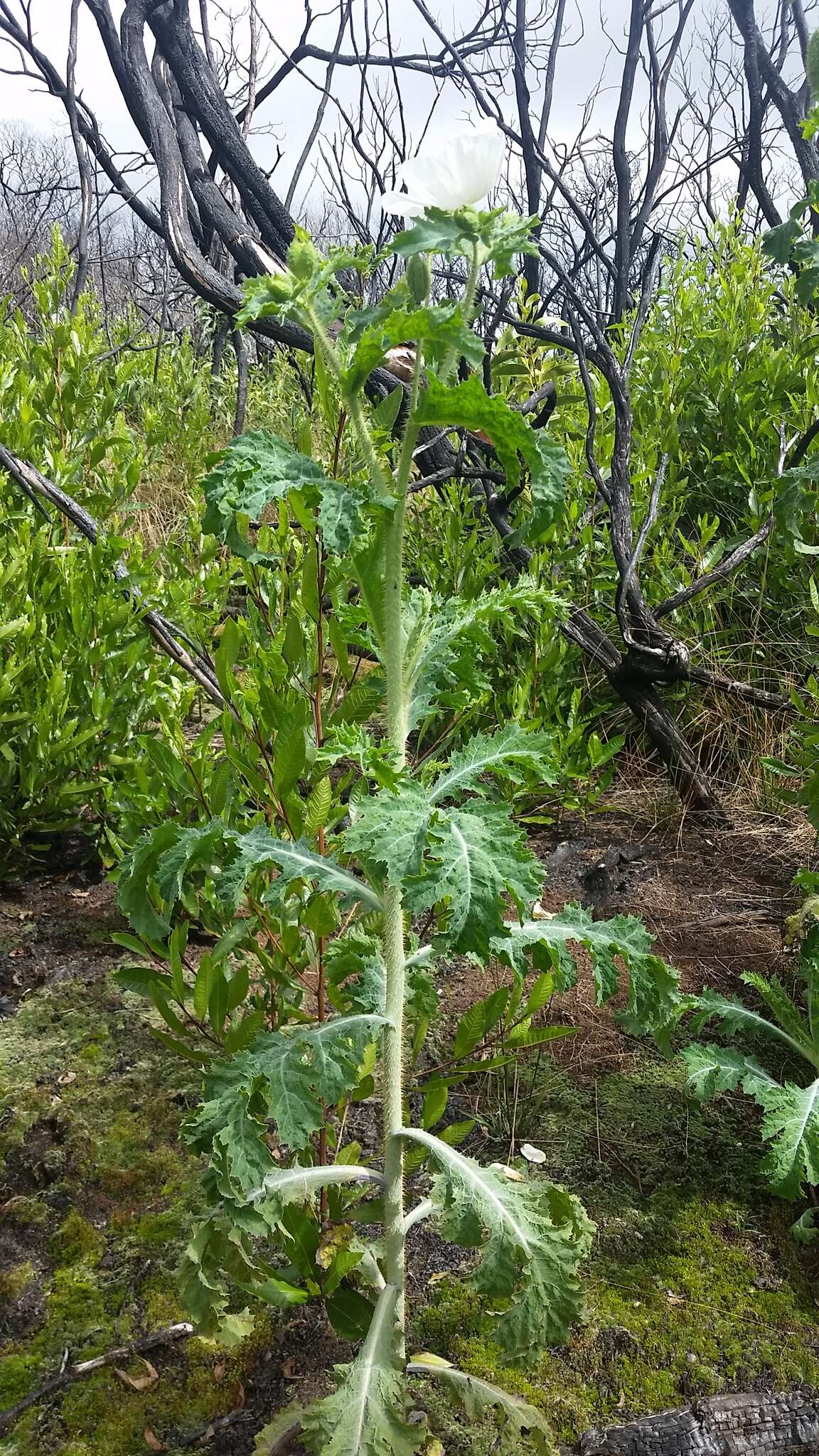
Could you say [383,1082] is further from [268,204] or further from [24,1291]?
[268,204]

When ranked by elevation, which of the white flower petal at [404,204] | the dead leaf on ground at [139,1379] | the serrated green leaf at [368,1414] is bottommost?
the dead leaf on ground at [139,1379]

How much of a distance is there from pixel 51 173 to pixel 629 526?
2640 centimetres

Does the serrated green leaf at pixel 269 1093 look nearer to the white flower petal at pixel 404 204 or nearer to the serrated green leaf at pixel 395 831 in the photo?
the serrated green leaf at pixel 395 831

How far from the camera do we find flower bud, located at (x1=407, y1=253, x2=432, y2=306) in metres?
1.10

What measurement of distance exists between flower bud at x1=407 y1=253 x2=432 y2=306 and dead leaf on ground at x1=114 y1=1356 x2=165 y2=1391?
66.2 inches

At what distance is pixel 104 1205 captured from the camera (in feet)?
5.64

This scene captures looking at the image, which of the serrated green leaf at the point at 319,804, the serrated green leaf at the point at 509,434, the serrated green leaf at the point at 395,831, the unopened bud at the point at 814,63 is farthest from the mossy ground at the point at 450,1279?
the unopened bud at the point at 814,63

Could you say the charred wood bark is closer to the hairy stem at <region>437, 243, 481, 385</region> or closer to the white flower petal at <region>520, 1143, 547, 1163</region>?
the white flower petal at <region>520, 1143, 547, 1163</region>

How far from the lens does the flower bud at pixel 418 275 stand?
1.10 m

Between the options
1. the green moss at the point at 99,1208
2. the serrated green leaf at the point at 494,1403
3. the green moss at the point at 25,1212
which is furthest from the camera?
the green moss at the point at 25,1212

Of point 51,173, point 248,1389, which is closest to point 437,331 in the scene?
point 248,1389

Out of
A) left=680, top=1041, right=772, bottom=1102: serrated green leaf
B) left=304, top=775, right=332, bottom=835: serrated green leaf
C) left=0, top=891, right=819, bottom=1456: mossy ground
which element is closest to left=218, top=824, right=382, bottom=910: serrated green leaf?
left=304, top=775, right=332, bottom=835: serrated green leaf

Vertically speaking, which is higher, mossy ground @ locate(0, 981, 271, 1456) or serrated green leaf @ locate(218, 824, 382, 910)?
serrated green leaf @ locate(218, 824, 382, 910)

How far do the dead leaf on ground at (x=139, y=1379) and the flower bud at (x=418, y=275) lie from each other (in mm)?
1681
